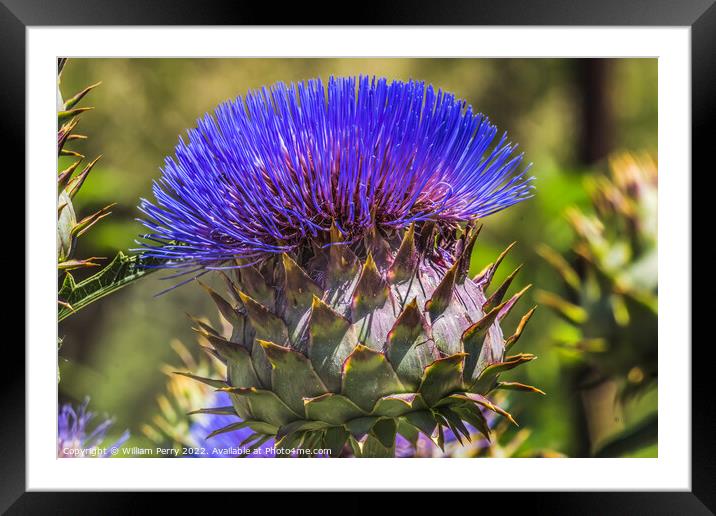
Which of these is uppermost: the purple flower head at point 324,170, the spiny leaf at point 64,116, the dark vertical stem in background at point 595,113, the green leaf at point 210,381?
→ the dark vertical stem in background at point 595,113

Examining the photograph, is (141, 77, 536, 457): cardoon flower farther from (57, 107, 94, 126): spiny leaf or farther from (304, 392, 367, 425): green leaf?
(57, 107, 94, 126): spiny leaf

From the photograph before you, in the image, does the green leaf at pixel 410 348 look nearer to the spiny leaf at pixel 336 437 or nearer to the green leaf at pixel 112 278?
the spiny leaf at pixel 336 437

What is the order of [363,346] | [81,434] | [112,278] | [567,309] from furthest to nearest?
[567,309]
[81,434]
[112,278]
[363,346]

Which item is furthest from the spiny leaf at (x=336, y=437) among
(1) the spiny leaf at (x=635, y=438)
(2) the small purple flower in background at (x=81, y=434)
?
(1) the spiny leaf at (x=635, y=438)

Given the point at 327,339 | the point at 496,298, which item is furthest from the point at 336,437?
the point at 496,298

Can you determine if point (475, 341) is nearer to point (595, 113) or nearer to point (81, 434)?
point (81, 434)

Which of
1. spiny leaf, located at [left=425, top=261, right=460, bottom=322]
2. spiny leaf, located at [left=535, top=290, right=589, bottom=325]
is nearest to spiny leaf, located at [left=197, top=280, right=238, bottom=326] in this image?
spiny leaf, located at [left=425, top=261, right=460, bottom=322]
